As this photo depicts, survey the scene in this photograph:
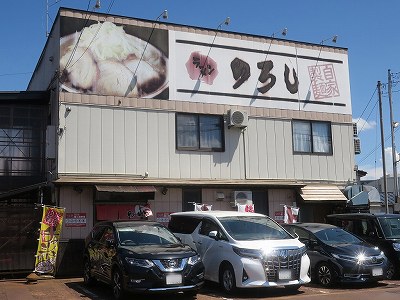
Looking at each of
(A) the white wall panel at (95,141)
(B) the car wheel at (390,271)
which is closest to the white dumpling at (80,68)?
(A) the white wall panel at (95,141)

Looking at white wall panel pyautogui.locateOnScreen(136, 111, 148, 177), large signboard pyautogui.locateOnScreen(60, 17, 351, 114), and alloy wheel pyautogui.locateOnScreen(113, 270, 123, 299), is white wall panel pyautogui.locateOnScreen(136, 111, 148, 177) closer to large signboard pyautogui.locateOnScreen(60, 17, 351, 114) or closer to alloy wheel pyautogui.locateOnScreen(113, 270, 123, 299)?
large signboard pyautogui.locateOnScreen(60, 17, 351, 114)

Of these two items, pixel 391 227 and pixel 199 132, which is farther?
pixel 199 132

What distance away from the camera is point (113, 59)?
1672 centimetres

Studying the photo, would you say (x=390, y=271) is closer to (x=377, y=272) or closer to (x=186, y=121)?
(x=377, y=272)

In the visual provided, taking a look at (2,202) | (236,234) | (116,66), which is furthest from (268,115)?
(2,202)

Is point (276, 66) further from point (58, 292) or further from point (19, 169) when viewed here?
point (58, 292)

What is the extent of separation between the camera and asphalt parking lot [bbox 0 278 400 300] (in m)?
10.7

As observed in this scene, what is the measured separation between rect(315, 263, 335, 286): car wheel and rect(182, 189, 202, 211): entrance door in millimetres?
5789

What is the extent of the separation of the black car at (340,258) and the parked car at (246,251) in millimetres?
1143

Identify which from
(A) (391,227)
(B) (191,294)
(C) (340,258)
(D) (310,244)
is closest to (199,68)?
(D) (310,244)

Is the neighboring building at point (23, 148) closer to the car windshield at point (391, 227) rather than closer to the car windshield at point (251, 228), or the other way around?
the car windshield at point (251, 228)

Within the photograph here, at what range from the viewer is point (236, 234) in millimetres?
11555

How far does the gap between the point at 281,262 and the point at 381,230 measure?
4.80m

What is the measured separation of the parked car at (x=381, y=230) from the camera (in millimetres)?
13555
